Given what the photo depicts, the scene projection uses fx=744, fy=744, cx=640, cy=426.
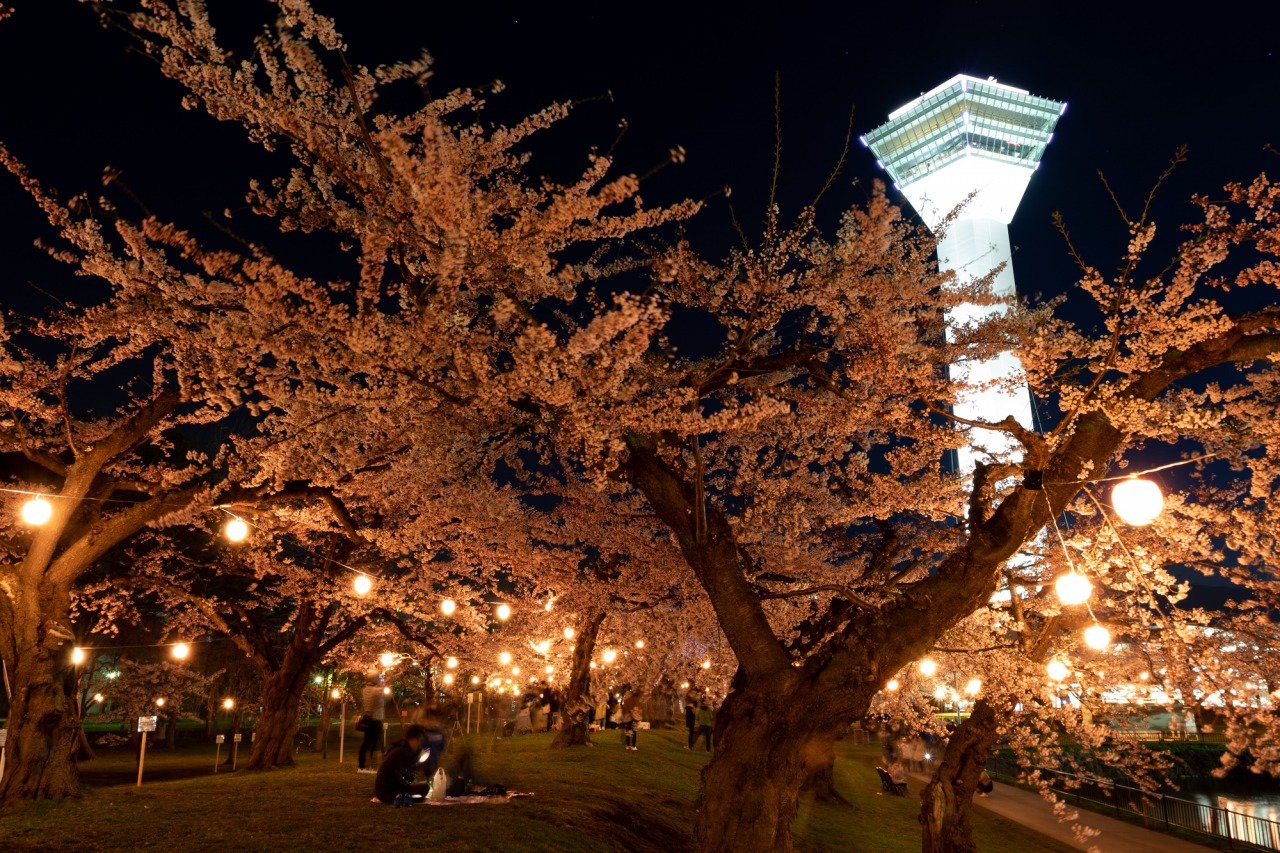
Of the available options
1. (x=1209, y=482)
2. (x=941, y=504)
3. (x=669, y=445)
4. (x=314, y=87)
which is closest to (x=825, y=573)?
(x=941, y=504)

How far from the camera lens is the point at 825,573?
684 inches

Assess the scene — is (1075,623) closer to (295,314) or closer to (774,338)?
(774,338)

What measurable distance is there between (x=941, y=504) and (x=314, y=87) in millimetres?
11407

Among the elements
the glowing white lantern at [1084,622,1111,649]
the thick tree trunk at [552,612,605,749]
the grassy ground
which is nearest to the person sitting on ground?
the grassy ground

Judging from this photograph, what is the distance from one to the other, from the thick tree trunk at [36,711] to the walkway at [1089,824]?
813 inches

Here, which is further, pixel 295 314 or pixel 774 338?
pixel 774 338

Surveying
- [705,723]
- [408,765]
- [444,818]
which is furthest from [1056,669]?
[705,723]

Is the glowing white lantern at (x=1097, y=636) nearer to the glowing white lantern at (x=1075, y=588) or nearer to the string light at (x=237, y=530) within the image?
the glowing white lantern at (x=1075, y=588)

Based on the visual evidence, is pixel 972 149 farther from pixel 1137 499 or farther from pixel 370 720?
pixel 1137 499

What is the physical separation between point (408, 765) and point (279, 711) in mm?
9145

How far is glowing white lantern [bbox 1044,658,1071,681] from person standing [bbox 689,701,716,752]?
11153 mm

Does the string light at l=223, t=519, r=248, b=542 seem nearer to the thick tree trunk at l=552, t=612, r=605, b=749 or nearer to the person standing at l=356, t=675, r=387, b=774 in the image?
the person standing at l=356, t=675, r=387, b=774

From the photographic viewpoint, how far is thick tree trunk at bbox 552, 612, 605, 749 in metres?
21.3

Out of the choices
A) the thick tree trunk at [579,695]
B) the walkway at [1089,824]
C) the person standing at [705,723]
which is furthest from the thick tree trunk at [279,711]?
the walkway at [1089,824]
